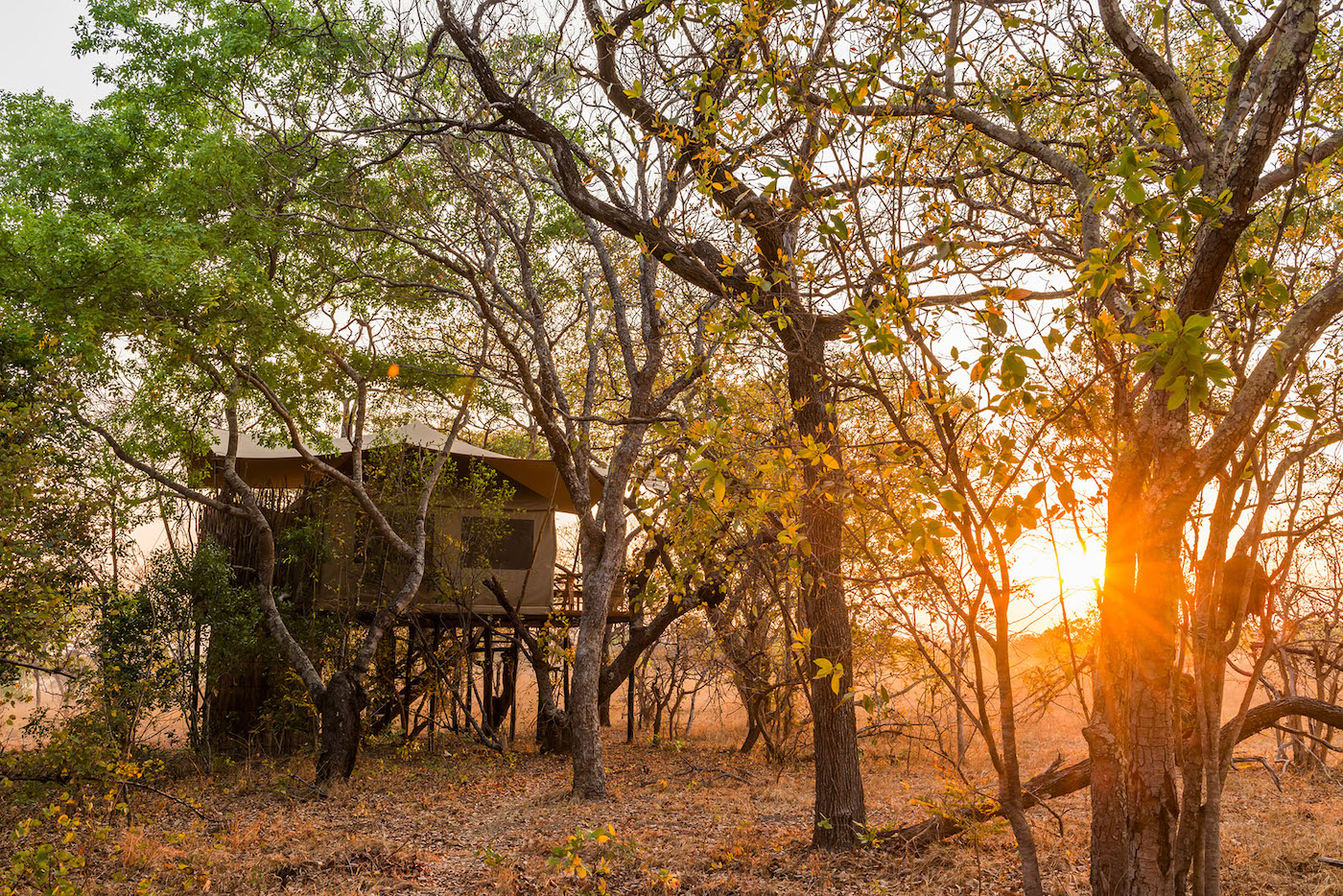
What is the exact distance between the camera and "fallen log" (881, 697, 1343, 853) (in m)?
5.88

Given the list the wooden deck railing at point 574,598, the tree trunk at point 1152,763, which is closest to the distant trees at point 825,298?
the tree trunk at point 1152,763

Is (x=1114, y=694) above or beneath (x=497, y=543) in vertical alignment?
beneath

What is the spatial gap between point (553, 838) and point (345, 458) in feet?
26.9

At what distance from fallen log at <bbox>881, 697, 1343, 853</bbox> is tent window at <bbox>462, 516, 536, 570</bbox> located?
28.9 ft

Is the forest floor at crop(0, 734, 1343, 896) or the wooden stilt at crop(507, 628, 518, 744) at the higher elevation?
the wooden stilt at crop(507, 628, 518, 744)

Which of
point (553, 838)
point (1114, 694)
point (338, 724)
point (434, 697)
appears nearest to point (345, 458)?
point (434, 697)

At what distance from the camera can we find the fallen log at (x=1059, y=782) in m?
5.88

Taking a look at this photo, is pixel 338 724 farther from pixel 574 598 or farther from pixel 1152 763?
pixel 1152 763

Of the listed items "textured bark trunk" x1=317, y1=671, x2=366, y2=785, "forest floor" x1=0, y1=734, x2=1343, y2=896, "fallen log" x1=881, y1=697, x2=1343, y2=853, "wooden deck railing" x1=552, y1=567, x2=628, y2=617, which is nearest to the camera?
"fallen log" x1=881, y1=697, x2=1343, y2=853

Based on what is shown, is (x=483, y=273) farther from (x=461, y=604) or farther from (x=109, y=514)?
(x=461, y=604)

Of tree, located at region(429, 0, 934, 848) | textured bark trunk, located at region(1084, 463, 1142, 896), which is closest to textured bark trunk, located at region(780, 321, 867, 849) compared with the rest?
tree, located at region(429, 0, 934, 848)

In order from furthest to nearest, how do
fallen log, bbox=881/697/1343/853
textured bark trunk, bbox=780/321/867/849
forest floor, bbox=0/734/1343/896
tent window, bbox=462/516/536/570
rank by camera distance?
tent window, bbox=462/516/536/570
textured bark trunk, bbox=780/321/867/849
forest floor, bbox=0/734/1343/896
fallen log, bbox=881/697/1343/853

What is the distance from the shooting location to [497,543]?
1488cm

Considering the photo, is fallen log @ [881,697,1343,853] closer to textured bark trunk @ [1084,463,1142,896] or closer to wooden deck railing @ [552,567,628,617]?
textured bark trunk @ [1084,463,1142,896]
